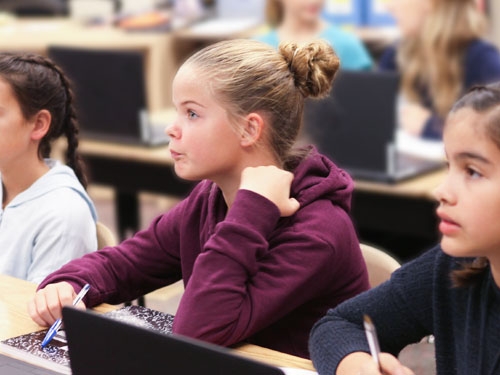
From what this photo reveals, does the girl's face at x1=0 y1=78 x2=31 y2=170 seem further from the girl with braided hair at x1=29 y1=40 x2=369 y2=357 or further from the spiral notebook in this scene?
the spiral notebook

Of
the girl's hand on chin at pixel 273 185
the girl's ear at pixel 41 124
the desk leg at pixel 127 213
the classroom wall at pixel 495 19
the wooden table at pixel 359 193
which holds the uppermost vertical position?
the girl's hand on chin at pixel 273 185

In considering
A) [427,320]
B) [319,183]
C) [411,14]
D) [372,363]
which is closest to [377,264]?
[319,183]

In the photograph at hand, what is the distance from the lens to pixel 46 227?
189 cm

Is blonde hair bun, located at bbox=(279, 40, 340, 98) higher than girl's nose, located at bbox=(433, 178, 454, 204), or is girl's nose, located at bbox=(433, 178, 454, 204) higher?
blonde hair bun, located at bbox=(279, 40, 340, 98)

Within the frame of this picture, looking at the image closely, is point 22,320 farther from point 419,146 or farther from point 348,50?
point 348,50

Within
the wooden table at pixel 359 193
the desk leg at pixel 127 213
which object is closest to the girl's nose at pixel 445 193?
the wooden table at pixel 359 193

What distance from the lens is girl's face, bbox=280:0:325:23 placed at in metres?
3.54

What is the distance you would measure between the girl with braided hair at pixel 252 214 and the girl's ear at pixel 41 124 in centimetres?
40

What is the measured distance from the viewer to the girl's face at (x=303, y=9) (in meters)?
3.54

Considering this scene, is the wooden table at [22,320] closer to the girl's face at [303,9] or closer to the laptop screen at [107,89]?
the laptop screen at [107,89]

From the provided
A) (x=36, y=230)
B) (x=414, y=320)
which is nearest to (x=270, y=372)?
(x=414, y=320)

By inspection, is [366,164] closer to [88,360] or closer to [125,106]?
[125,106]

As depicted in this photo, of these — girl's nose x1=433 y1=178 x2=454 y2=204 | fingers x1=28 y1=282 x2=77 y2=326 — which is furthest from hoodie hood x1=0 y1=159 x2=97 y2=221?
girl's nose x1=433 y1=178 x2=454 y2=204

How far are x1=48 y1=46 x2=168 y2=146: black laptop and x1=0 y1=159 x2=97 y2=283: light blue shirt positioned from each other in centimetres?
121
